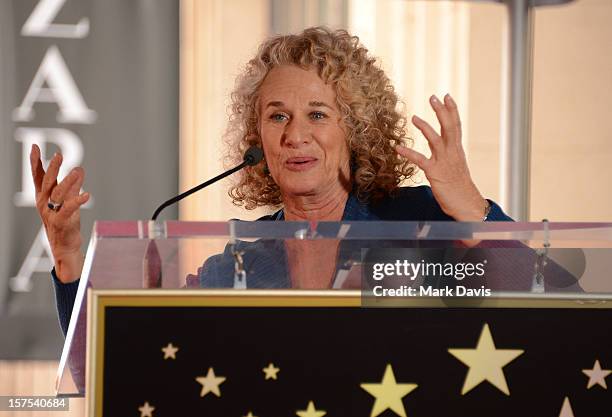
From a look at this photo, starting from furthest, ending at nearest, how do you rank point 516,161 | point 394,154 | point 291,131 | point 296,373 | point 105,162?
1. point 516,161
2. point 105,162
3. point 394,154
4. point 291,131
5. point 296,373

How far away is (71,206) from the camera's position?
123 centimetres

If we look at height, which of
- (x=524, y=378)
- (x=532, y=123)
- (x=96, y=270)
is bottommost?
(x=524, y=378)

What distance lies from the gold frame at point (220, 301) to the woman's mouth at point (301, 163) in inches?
28.4

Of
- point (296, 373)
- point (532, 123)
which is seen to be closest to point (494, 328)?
point (296, 373)

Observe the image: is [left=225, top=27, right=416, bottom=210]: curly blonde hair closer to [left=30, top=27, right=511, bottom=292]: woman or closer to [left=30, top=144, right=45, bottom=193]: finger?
[left=30, top=27, right=511, bottom=292]: woman

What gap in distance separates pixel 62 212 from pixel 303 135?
57 cm

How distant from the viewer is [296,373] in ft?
3.23

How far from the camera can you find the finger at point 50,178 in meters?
1.24

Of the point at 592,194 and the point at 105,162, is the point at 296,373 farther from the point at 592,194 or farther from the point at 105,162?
the point at 592,194

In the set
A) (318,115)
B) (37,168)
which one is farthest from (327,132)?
(37,168)

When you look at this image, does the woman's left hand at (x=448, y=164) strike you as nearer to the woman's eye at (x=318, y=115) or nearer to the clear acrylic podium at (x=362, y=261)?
the clear acrylic podium at (x=362, y=261)

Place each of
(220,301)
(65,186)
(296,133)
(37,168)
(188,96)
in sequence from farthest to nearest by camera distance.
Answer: (188,96)
(296,133)
(37,168)
(65,186)
(220,301)

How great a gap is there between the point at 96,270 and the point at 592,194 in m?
3.17

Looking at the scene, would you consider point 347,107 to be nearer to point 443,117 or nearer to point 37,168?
point 443,117
